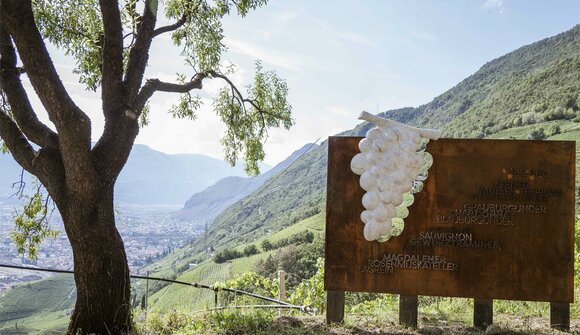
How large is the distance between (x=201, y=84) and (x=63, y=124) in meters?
2.52

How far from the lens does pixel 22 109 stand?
584cm

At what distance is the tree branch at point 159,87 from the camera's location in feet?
21.5

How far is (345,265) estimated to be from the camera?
634cm

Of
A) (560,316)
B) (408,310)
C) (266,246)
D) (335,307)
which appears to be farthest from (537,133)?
(335,307)

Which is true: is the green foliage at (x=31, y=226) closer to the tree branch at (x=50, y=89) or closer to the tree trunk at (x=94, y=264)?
the tree trunk at (x=94, y=264)

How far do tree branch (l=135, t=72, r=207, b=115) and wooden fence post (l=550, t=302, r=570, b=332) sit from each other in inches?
209

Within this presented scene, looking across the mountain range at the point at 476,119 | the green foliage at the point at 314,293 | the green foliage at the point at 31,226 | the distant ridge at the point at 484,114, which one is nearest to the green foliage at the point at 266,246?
the mountain range at the point at 476,119

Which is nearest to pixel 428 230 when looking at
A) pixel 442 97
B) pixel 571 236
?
pixel 571 236

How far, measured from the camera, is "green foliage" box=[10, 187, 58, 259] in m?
7.86

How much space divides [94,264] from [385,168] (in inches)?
128

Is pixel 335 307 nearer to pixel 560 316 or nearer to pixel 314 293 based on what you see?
pixel 560 316

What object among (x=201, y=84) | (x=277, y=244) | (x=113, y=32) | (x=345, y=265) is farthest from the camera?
(x=277, y=244)

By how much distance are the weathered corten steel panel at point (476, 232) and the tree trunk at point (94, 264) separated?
240 centimetres

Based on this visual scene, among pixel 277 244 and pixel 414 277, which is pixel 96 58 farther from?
pixel 277 244
